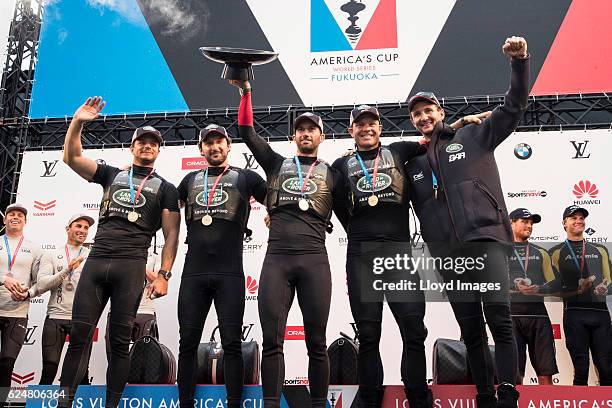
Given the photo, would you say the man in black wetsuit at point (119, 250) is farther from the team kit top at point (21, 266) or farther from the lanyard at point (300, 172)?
the team kit top at point (21, 266)

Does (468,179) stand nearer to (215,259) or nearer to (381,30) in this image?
(215,259)

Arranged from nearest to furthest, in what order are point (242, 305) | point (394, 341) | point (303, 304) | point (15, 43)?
point (303, 304) < point (242, 305) < point (394, 341) < point (15, 43)

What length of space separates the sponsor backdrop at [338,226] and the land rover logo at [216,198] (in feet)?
7.51

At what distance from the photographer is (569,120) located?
5.93 metres

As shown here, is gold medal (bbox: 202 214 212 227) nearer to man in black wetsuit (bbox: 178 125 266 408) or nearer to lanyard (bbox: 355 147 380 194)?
man in black wetsuit (bbox: 178 125 266 408)

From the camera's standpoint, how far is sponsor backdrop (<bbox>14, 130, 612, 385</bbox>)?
5535 millimetres

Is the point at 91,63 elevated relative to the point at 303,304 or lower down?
elevated

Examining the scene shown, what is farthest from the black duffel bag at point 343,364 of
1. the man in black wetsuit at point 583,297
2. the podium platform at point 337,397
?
the man in black wetsuit at point 583,297

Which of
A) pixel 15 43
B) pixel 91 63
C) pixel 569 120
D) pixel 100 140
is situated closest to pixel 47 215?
pixel 100 140

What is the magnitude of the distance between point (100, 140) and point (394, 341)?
403cm

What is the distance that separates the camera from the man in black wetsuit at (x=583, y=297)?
14.9ft

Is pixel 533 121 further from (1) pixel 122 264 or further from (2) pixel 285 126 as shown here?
(1) pixel 122 264

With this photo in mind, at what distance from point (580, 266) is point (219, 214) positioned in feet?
11.0

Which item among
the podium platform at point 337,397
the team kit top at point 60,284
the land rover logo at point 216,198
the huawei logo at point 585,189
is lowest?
the podium platform at point 337,397
